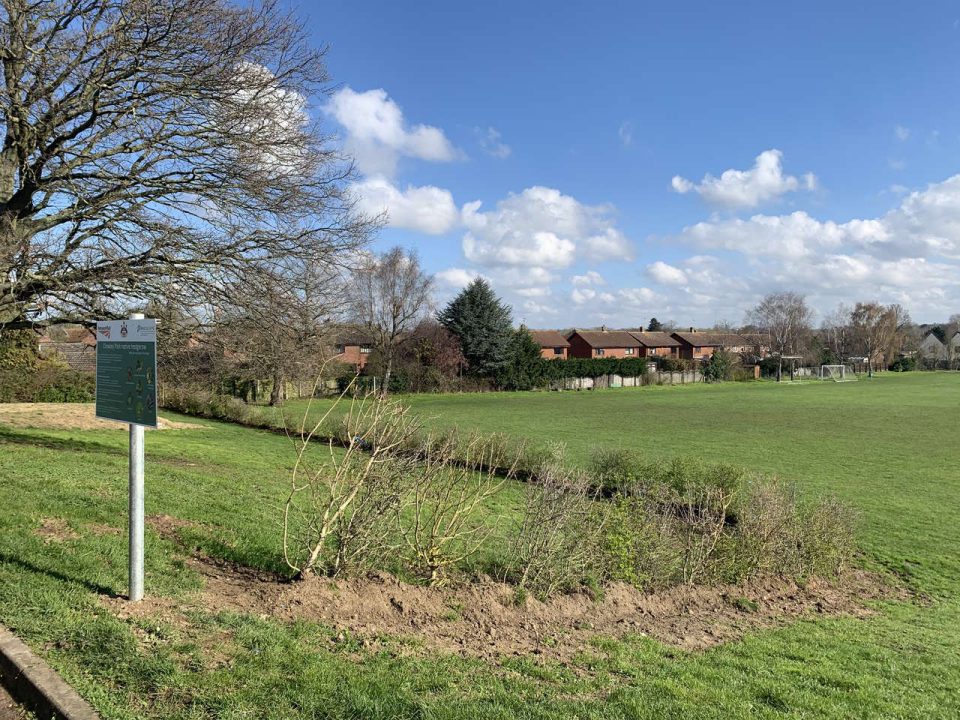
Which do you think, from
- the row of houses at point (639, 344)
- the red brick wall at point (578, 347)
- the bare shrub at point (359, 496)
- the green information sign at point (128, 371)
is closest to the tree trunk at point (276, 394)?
the bare shrub at point (359, 496)

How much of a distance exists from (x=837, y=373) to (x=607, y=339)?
32.8 m

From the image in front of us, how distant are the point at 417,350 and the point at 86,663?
52428 mm

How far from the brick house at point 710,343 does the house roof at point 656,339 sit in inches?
44.7

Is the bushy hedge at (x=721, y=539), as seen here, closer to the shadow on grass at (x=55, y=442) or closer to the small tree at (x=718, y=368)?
the shadow on grass at (x=55, y=442)

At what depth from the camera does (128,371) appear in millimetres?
5066

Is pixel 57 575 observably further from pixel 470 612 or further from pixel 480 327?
pixel 480 327

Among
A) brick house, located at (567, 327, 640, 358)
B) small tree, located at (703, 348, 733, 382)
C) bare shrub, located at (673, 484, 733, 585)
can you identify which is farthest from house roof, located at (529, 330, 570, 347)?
bare shrub, located at (673, 484, 733, 585)

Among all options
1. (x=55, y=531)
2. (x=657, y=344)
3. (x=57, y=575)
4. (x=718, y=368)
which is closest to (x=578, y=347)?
(x=657, y=344)

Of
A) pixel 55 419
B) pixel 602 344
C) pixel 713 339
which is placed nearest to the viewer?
pixel 55 419

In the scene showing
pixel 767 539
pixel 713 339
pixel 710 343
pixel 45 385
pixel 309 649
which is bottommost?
pixel 767 539

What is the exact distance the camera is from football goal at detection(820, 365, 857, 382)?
280 feet

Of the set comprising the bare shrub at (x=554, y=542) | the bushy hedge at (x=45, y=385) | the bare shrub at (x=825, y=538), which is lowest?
the bare shrub at (x=825, y=538)

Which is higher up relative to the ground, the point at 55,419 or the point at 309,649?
the point at 55,419

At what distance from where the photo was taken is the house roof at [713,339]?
95.7 m
